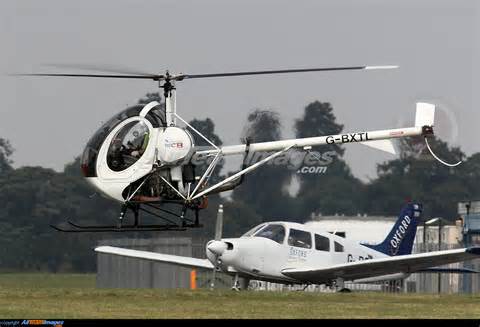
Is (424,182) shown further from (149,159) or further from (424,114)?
(149,159)

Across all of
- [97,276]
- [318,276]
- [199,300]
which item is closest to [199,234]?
[97,276]

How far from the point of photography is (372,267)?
1246 inches

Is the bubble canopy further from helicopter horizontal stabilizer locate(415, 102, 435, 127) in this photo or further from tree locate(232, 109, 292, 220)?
tree locate(232, 109, 292, 220)

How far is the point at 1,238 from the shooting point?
5000cm

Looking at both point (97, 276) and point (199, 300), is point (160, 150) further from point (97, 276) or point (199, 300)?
point (97, 276)

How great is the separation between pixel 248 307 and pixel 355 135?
9.88 metres

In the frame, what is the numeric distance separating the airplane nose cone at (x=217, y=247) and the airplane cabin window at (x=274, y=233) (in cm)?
156

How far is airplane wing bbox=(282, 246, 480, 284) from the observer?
31.2 meters

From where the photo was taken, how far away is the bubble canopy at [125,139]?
28281 mm

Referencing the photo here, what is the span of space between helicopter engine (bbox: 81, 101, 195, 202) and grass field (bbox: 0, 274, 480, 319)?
307 centimetres

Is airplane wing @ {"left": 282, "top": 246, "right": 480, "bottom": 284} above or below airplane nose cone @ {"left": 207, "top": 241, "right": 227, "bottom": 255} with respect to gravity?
below

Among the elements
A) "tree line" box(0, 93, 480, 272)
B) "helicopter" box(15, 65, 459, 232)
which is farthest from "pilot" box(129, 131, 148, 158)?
"tree line" box(0, 93, 480, 272)

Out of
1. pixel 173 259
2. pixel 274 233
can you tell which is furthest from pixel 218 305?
pixel 173 259

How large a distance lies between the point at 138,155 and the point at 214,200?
23140 mm
